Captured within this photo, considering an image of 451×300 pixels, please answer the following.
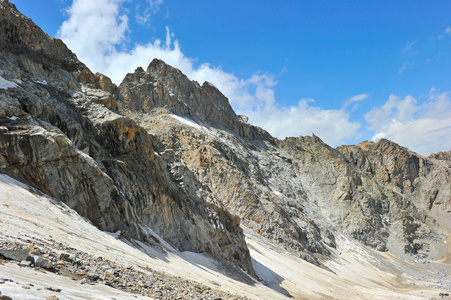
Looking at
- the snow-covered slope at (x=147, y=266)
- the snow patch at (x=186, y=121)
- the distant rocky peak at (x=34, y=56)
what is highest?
the snow patch at (x=186, y=121)

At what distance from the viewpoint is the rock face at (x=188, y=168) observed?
90.3 feet

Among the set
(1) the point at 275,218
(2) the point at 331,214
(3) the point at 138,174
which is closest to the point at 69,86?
(3) the point at 138,174

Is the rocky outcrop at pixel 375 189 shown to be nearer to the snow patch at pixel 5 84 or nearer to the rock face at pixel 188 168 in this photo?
the rock face at pixel 188 168

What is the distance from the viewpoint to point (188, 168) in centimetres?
5584

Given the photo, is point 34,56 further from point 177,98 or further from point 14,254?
point 177,98

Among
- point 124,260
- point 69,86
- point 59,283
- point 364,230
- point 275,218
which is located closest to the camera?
point 59,283

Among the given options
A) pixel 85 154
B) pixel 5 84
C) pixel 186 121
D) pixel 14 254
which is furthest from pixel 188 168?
pixel 14 254

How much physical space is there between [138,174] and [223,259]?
14.2 m

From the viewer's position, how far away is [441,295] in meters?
53.2

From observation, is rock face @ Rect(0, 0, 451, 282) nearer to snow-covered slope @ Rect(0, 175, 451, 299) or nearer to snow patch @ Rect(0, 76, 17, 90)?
snow patch @ Rect(0, 76, 17, 90)

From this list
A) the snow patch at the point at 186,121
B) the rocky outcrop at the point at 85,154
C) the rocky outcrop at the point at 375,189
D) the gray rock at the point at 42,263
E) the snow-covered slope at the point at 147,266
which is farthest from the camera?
the rocky outcrop at the point at 375,189

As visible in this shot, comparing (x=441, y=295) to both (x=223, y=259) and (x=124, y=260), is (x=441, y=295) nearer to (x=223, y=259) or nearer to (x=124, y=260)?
(x=223, y=259)

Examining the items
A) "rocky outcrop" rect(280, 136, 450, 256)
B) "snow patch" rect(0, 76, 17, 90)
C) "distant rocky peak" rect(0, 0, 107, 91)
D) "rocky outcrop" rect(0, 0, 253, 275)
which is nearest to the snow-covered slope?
"rocky outcrop" rect(0, 0, 253, 275)

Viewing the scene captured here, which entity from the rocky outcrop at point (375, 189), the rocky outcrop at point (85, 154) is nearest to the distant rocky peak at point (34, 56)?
the rocky outcrop at point (85, 154)
